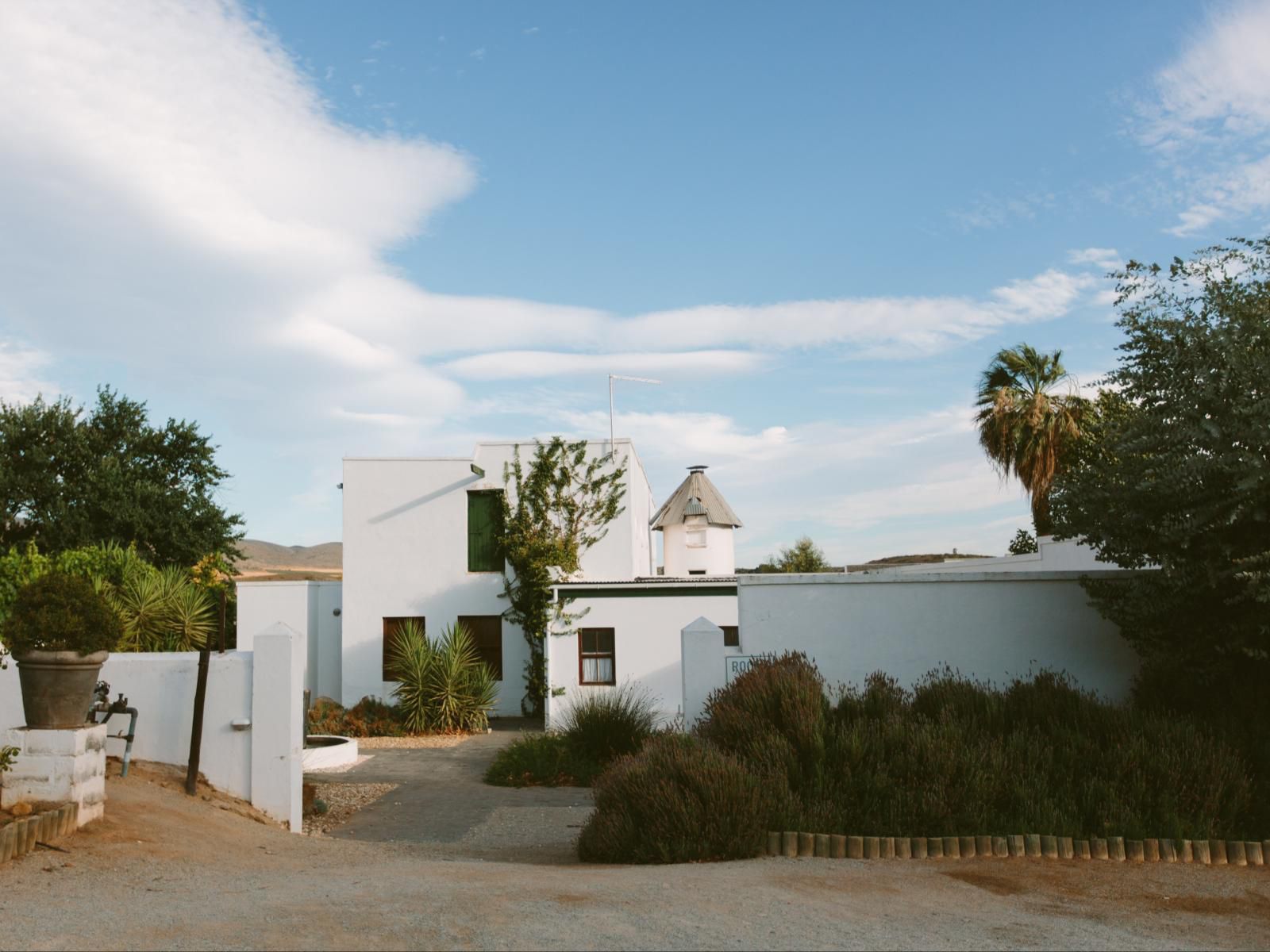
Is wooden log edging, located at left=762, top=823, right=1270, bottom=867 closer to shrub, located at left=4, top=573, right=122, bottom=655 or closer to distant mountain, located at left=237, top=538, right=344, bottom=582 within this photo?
shrub, located at left=4, top=573, right=122, bottom=655

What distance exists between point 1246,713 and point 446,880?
26.1ft

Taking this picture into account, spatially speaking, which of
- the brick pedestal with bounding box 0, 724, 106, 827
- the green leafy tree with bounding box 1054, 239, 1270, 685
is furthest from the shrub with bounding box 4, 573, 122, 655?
the green leafy tree with bounding box 1054, 239, 1270, 685

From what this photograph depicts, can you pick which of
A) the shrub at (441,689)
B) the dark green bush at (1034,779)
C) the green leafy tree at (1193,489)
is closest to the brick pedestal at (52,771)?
the dark green bush at (1034,779)

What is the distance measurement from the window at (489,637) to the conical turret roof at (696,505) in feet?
32.6

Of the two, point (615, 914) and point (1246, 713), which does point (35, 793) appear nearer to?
point (615, 914)

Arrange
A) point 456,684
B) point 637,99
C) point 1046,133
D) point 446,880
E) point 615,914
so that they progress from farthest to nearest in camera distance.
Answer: point 456,684 → point 637,99 → point 1046,133 → point 446,880 → point 615,914

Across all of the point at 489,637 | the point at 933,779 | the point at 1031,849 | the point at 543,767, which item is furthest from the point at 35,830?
the point at 489,637

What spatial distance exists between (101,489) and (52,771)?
26.3 m

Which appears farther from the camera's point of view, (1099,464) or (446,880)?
(1099,464)

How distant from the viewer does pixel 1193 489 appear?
9.71 metres

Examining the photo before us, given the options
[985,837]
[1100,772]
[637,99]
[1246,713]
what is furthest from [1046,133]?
[985,837]

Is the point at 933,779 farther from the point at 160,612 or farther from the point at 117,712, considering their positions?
the point at 160,612

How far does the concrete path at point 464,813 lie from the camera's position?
32.2 ft

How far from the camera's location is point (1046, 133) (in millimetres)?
12812
